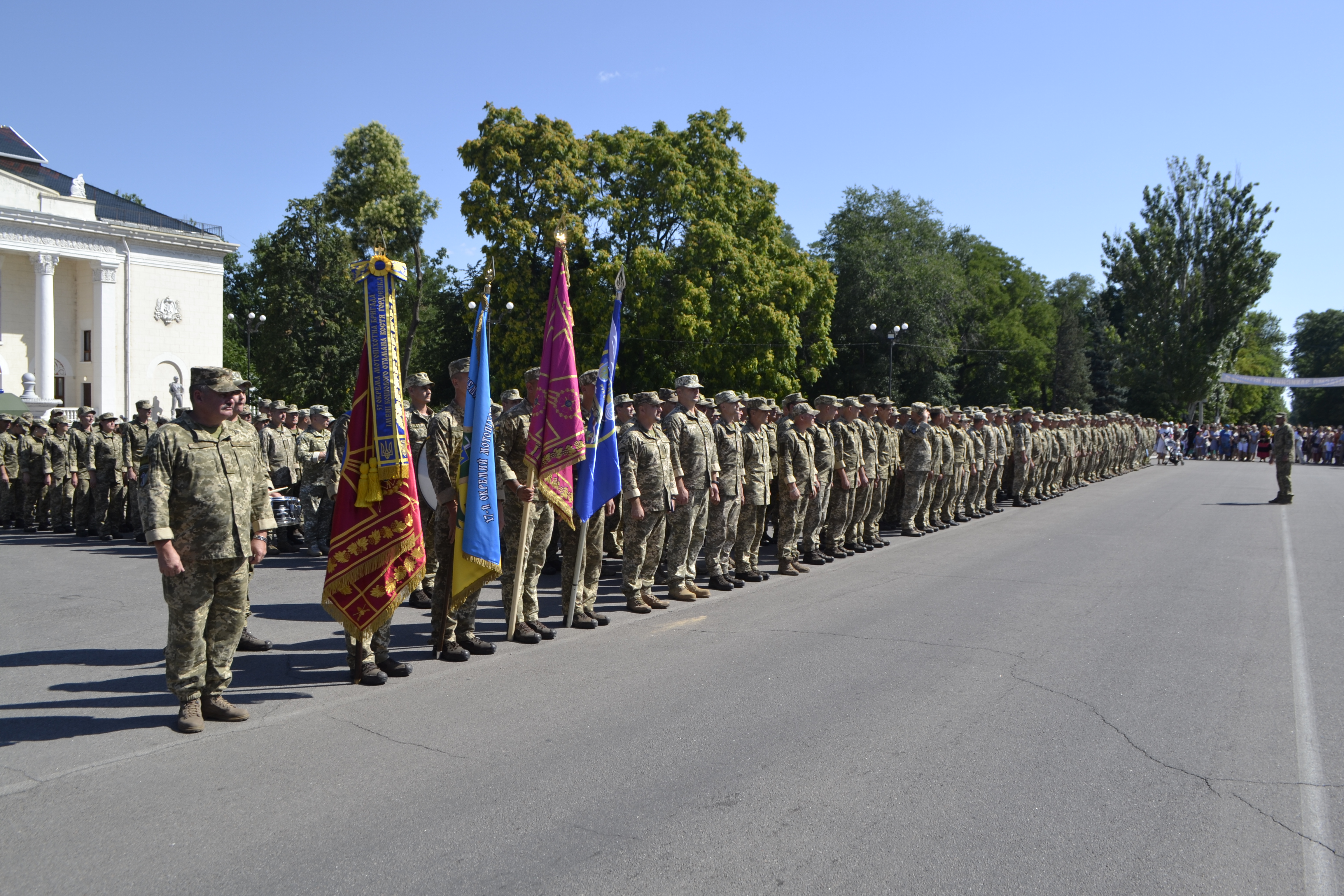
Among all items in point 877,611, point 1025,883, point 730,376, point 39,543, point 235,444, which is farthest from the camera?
point 730,376

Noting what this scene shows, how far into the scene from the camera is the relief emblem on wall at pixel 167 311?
45.6 metres

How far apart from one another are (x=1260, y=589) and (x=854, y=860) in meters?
8.73

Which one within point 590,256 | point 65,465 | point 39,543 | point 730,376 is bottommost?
point 39,543

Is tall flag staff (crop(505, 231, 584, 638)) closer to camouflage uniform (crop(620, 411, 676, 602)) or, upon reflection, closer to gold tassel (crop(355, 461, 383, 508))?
camouflage uniform (crop(620, 411, 676, 602))

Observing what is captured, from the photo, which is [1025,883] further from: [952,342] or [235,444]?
[952,342]

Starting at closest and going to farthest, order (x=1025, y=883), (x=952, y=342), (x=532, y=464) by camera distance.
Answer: (x=1025, y=883), (x=532, y=464), (x=952, y=342)

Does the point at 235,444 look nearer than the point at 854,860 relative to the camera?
No

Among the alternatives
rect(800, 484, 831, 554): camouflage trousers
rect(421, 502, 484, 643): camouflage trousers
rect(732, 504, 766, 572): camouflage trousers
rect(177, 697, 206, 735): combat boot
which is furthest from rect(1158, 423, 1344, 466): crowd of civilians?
rect(177, 697, 206, 735): combat boot

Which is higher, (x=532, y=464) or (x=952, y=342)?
(x=952, y=342)

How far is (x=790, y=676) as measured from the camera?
651cm

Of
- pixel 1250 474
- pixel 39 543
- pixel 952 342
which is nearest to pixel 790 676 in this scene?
Result: pixel 39 543

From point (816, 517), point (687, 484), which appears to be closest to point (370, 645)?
point (687, 484)

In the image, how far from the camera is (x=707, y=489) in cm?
994

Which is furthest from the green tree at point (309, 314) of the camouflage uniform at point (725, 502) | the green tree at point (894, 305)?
the camouflage uniform at point (725, 502)
